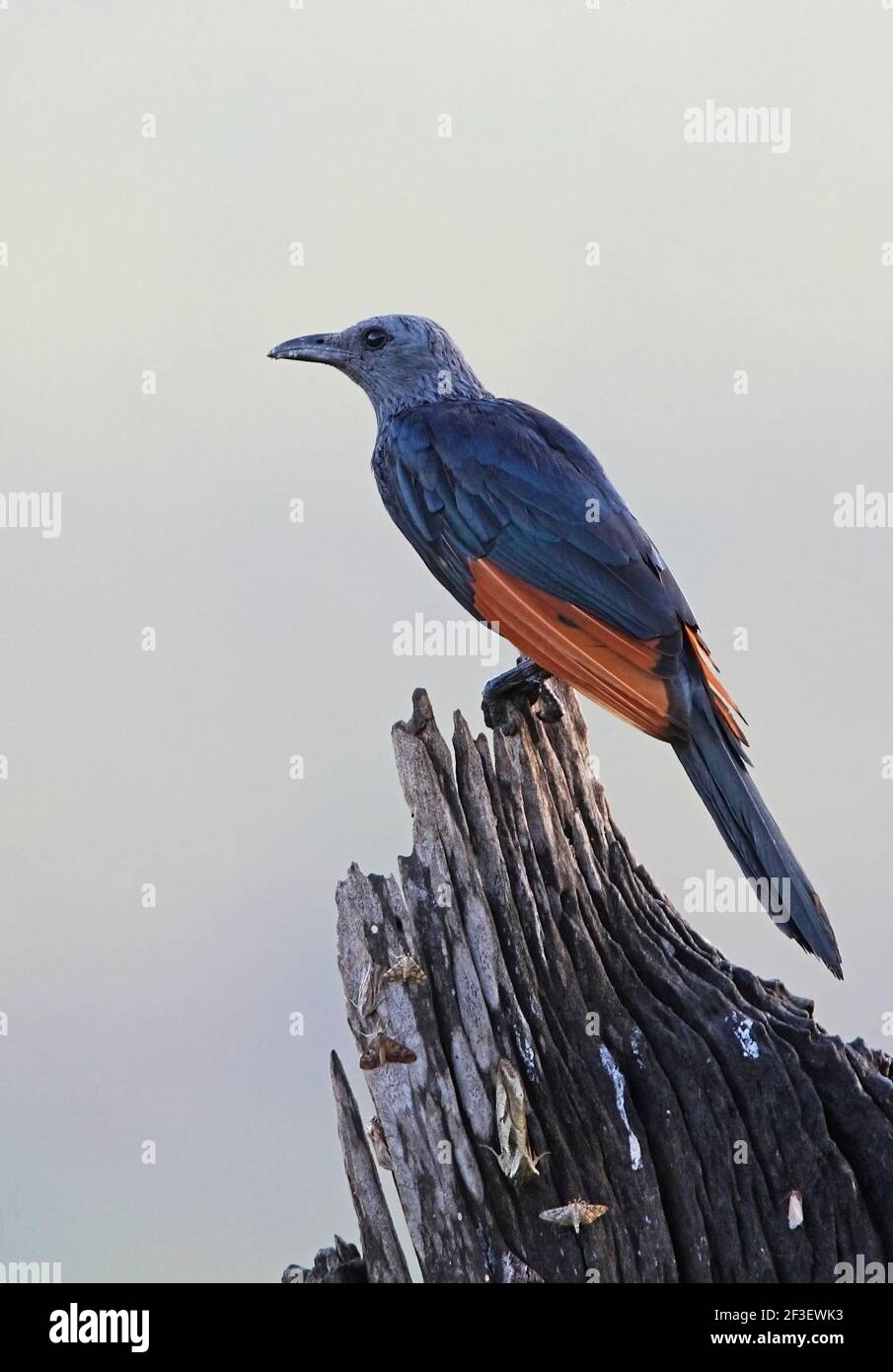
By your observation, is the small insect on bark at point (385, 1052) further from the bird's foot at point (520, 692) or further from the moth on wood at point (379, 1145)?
the bird's foot at point (520, 692)

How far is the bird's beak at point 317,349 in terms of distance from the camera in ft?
23.6

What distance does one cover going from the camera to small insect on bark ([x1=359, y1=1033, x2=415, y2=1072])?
4.50 meters

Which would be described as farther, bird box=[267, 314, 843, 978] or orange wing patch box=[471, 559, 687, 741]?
orange wing patch box=[471, 559, 687, 741]

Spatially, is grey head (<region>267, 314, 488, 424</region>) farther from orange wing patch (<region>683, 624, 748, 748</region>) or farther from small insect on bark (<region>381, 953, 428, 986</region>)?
small insect on bark (<region>381, 953, 428, 986</region>)

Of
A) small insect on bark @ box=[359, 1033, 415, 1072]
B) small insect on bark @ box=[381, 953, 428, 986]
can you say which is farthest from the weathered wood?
small insect on bark @ box=[381, 953, 428, 986]

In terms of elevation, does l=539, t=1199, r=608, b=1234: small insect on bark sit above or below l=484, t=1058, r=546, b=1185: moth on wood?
below

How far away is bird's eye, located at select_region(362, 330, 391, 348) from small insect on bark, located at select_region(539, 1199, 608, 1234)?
4.37 meters

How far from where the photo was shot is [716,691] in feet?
18.1

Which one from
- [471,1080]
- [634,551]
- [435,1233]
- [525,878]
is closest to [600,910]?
[525,878]

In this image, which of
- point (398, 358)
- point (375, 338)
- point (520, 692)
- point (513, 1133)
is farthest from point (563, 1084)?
point (375, 338)

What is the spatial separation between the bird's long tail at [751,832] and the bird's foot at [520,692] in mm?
530

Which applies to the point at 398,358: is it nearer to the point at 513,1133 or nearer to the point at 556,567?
the point at 556,567

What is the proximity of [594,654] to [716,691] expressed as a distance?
0.49 meters

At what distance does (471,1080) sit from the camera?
443 cm
